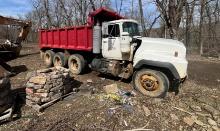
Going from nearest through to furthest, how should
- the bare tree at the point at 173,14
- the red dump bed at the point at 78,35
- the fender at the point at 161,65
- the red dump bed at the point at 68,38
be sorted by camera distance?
1. the fender at the point at 161,65
2. the red dump bed at the point at 78,35
3. the red dump bed at the point at 68,38
4. the bare tree at the point at 173,14

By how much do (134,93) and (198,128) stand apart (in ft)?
8.33

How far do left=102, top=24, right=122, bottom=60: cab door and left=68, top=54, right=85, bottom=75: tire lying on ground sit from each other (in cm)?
154

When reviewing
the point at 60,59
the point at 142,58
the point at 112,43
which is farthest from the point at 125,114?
the point at 60,59

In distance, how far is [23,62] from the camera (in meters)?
15.5

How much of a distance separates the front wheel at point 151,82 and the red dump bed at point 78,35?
3.28 m

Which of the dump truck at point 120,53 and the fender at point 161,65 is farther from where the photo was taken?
the dump truck at point 120,53

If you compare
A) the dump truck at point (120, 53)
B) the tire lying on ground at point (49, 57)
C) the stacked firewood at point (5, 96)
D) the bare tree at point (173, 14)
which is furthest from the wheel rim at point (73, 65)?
the bare tree at point (173, 14)

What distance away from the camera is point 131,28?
10016 mm

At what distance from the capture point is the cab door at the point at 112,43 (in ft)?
32.2

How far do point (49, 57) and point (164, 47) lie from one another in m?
7.64

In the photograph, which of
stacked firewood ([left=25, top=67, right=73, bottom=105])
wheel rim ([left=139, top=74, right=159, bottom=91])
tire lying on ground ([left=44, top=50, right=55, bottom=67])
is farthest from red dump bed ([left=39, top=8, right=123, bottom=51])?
stacked firewood ([left=25, top=67, right=73, bottom=105])

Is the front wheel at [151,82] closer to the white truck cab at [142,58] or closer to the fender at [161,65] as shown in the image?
the white truck cab at [142,58]

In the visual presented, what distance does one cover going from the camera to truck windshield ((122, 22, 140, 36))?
32.2ft

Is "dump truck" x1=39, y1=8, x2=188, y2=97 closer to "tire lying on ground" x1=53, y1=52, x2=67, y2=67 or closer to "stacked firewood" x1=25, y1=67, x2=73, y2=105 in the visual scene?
"tire lying on ground" x1=53, y1=52, x2=67, y2=67
